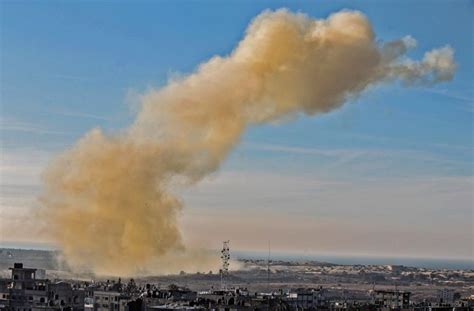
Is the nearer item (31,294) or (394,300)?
(31,294)

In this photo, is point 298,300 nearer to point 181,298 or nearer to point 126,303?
point 181,298

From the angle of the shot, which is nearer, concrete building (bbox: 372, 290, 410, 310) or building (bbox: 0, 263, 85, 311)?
building (bbox: 0, 263, 85, 311)

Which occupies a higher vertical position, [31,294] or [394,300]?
[31,294]

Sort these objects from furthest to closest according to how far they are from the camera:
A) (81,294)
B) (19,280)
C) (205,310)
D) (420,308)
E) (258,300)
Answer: (420,308) → (258,300) → (81,294) → (19,280) → (205,310)

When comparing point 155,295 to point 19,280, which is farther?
point 155,295

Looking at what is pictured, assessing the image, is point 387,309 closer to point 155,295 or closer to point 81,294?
point 155,295

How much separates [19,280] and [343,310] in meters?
46.6

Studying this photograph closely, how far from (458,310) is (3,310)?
63.3m

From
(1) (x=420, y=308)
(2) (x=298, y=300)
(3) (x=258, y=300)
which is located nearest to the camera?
(3) (x=258, y=300)

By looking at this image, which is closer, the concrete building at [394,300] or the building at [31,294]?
the building at [31,294]

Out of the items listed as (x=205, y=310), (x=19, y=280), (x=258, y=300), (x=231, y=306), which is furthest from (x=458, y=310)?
(x=19, y=280)

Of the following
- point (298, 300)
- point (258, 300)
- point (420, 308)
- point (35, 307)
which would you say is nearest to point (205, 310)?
point (35, 307)

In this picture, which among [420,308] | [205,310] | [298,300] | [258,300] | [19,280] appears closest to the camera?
[205,310]

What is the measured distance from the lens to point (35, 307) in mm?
103938
